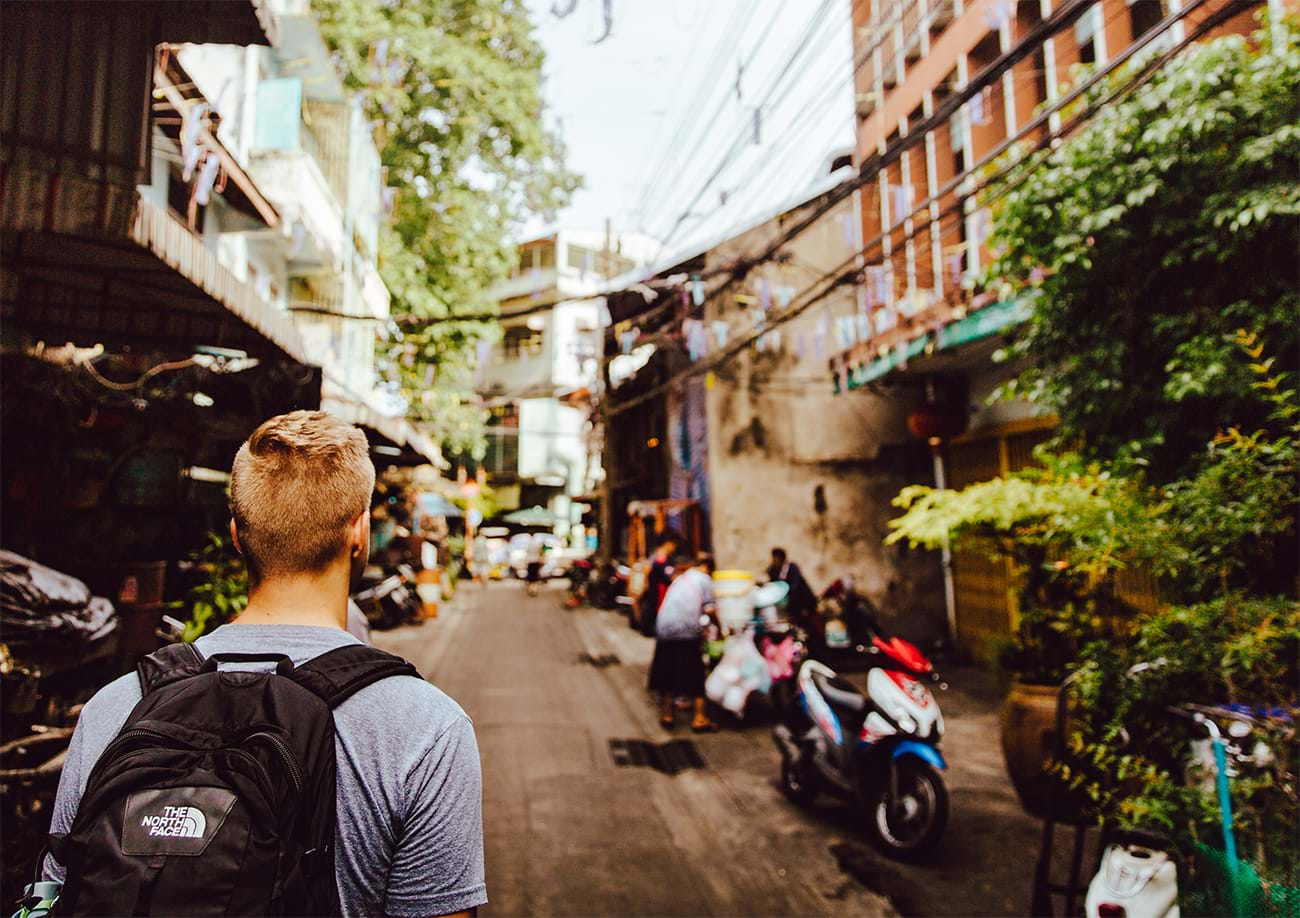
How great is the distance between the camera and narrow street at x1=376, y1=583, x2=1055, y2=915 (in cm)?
428

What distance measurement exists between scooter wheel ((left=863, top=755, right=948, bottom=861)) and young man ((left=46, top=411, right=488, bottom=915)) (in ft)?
13.5

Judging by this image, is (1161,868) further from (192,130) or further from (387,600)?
(387,600)

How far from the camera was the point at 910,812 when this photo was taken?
4746mm

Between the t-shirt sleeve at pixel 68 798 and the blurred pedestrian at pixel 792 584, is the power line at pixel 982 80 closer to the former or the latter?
the blurred pedestrian at pixel 792 584

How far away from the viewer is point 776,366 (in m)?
14.2

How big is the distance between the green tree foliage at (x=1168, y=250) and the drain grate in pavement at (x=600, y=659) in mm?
7486

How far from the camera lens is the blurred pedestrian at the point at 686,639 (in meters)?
7.59

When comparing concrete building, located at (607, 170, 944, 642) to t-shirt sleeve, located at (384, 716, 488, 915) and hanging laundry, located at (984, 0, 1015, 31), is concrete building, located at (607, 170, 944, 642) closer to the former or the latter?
hanging laundry, located at (984, 0, 1015, 31)

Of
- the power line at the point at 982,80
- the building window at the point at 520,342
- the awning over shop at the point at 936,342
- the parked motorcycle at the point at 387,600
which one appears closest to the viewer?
the power line at the point at 982,80

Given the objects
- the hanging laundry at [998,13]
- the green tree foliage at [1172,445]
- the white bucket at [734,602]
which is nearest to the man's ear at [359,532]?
the green tree foliage at [1172,445]

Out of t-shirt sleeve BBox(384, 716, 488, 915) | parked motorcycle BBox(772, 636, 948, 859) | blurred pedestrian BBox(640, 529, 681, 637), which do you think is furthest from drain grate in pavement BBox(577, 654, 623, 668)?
t-shirt sleeve BBox(384, 716, 488, 915)

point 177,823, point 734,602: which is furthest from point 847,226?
point 177,823

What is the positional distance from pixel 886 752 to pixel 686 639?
114 inches

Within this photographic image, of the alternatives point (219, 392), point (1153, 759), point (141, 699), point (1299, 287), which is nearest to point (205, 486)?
point (219, 392)
